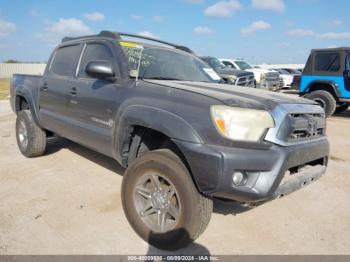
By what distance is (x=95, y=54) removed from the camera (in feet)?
12.8

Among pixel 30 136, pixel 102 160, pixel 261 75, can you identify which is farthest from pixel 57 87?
pixel 261 75

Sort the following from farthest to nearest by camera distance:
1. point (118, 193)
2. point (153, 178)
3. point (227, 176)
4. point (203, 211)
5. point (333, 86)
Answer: point (333, 86), point (118, 193), point (153, 178), point (203, 211), point (227, 176)

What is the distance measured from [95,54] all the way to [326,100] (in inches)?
320

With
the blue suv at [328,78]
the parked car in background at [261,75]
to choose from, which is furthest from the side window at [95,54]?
the parked car in background at [261,75]

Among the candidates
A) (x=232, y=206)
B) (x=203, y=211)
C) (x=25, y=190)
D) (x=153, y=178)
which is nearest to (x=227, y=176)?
(x=203, y=211)

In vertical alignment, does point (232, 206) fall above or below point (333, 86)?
below

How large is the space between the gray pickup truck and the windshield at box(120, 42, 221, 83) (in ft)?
0.05

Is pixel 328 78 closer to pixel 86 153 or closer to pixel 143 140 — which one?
pixel 86 153

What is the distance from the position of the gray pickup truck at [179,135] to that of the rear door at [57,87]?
13cm

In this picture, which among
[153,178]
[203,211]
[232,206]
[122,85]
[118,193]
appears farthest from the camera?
[118,193]

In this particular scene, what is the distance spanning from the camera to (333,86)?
9766 millimetres

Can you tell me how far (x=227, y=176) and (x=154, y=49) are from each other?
216 cm

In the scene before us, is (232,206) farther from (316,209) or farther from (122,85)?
(122,85)

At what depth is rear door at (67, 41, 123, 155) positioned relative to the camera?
3.39 metres
